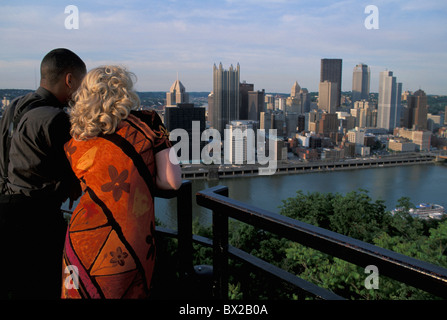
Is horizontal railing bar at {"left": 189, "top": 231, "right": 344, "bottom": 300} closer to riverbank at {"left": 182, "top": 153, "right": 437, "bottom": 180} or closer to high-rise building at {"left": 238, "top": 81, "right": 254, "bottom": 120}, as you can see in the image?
riverbank at {"left": 182, "top": 153, "right": 437, "bottom": 180}

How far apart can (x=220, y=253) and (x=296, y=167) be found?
1420cm

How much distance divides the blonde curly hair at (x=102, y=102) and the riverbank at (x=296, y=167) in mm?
11779

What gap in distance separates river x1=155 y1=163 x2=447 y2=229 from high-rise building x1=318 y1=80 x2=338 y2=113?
17.7 metres

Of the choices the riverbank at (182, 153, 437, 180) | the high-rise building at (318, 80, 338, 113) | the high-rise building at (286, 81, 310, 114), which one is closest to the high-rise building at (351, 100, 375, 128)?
the high-rise building at (318, 80, 338, 113)

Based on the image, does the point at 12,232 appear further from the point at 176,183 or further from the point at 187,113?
the point at 187,113

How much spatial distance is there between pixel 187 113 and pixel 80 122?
14602 millimetres

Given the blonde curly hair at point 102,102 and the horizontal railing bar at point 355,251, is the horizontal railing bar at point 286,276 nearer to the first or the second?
the horizontal railing bar at point 355,251

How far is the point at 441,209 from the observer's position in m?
7.66

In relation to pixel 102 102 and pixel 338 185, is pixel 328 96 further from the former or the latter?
pixel 102 102

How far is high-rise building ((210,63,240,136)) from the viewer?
76.0ft

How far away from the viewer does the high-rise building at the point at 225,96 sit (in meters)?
23.2

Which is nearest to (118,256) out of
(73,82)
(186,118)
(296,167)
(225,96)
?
(73,82)

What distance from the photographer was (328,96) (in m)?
32.8

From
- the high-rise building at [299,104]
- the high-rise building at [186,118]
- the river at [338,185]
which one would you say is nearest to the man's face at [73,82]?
the river at [338,185]
